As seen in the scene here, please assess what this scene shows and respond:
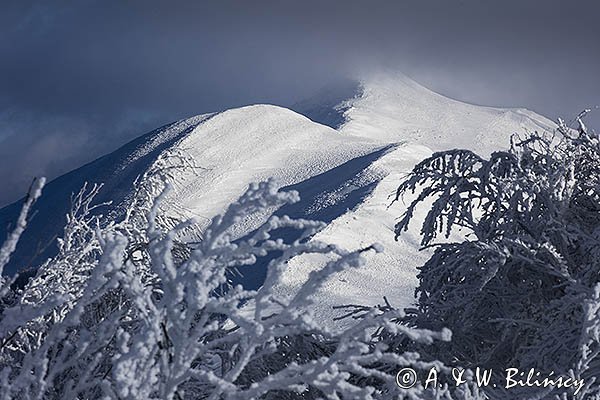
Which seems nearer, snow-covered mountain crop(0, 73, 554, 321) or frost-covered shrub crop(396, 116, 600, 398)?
frost-covered shrub crop(396, 116, 600, 398)

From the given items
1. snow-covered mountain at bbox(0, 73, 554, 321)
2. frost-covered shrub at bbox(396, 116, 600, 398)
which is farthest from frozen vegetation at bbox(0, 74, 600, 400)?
snow-covered mountain at bbox(0, 73, 554, 321)

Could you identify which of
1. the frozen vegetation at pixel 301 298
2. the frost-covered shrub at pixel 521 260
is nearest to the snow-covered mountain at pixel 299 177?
the frozen vegetation at pixel 301 298

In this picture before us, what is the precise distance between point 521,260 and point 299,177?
183ft

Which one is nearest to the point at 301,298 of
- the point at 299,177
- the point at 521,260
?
the point at 521,260

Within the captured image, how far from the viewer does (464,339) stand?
798 centimetres

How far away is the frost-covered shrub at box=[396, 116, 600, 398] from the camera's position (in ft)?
21.9

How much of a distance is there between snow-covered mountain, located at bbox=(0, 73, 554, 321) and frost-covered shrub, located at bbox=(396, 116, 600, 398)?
22.3 metres

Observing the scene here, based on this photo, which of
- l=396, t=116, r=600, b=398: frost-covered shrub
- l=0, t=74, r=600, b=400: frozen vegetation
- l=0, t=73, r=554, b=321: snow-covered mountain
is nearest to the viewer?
l=0, t=74, r=600, b=400: frozen vegetation

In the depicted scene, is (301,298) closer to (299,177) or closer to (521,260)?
(521,260)

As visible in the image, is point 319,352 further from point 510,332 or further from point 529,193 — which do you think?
point 529,193

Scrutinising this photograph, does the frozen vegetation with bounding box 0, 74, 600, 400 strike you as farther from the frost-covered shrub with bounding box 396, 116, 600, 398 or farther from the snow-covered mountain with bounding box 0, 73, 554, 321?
the snow-covered mountain with bounding box 0, 73, 554, 321

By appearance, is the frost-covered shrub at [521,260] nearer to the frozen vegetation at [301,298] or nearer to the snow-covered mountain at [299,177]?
the frozen vegetation at [301,298]

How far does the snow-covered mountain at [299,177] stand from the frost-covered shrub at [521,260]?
2233cm

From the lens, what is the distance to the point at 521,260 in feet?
24.0
